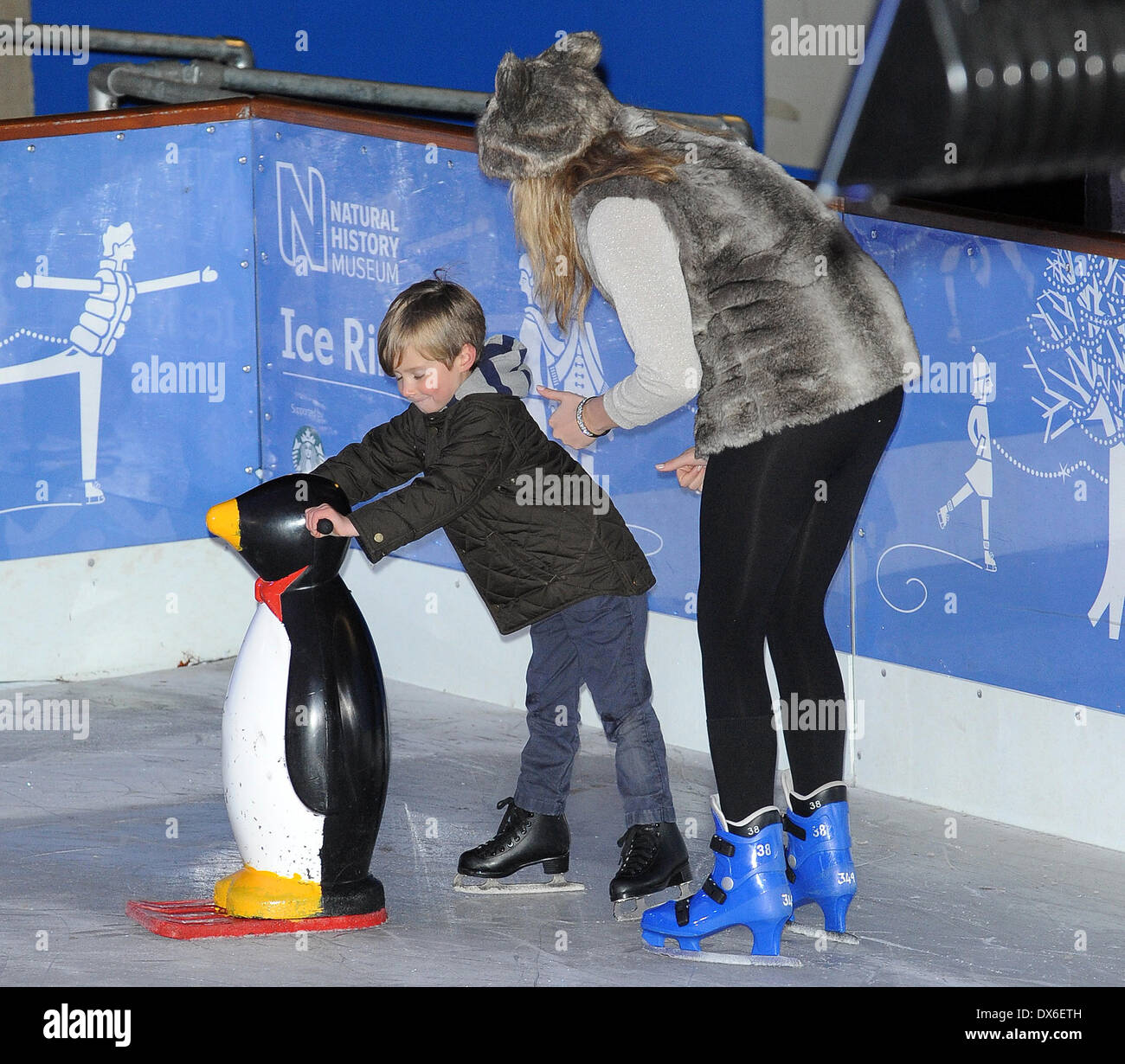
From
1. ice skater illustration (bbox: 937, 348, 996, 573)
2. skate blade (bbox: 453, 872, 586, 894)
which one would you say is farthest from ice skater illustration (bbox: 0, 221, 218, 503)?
ice skater illustration (bbox: 937, 348, 996, 573)

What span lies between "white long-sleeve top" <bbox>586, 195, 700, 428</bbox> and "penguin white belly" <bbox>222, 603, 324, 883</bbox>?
0.84 meters

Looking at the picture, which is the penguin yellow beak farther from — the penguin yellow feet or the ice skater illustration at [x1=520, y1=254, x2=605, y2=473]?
the ice skater illustration at [x1=520, y1=254, x2=605, y2=473]

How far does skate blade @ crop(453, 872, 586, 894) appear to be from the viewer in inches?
125

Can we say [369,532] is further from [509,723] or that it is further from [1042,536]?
[509,723]

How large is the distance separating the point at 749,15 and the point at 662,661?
330 cm

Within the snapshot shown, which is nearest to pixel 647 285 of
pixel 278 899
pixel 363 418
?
pixel 278 899

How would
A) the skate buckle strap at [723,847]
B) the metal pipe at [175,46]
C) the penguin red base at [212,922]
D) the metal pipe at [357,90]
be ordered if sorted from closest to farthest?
the skate buckle strap at [723,847], the penguin red base at [212,922], the metal pipe at [357,90], the metal pipe at [175,46]

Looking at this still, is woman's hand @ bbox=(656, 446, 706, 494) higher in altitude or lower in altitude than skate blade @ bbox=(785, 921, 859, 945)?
higher

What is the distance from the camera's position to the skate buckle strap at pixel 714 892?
2752 millimetres

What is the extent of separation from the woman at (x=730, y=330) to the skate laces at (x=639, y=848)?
0.35 m

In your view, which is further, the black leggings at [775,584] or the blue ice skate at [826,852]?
the blue ice skate at [826,852]

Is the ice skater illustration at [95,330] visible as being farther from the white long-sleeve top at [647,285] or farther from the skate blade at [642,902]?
the white long-sleeve top at [647,285]

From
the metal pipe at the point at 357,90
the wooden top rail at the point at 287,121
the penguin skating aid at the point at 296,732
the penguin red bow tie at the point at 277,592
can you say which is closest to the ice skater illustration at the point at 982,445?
the wooden top rail at the point at 287,121
